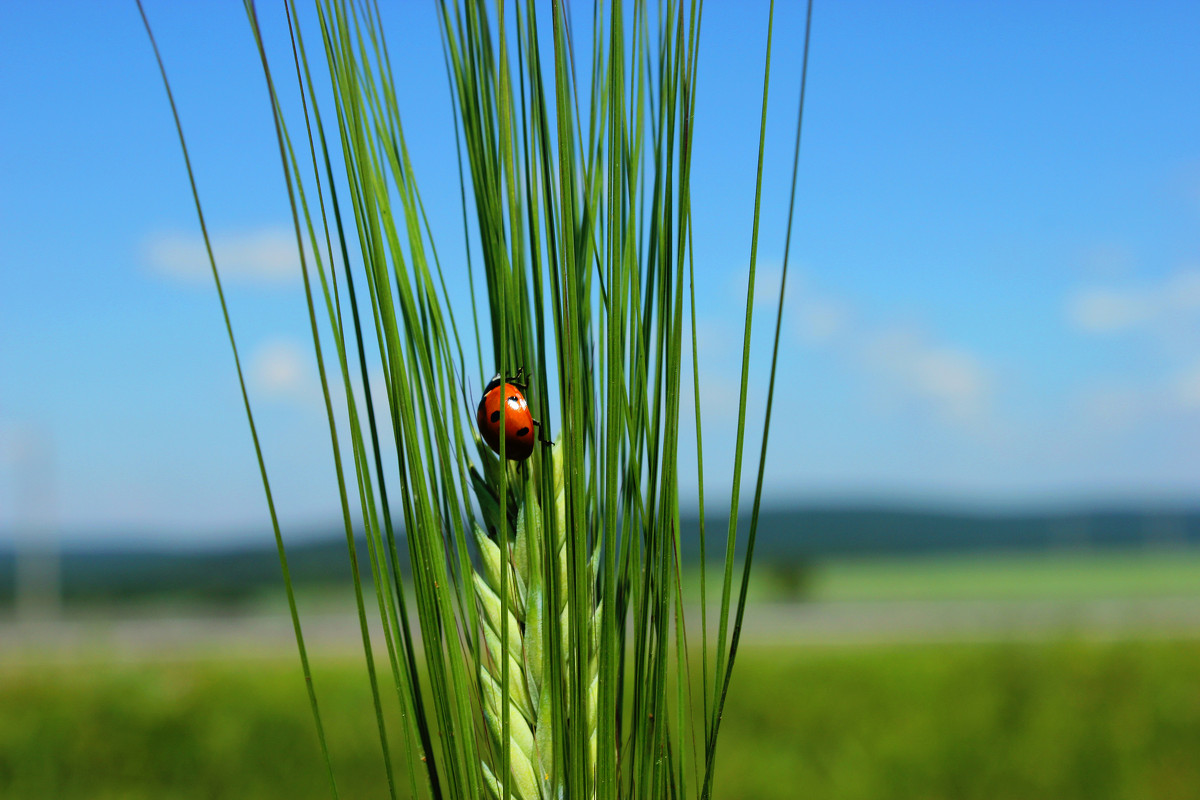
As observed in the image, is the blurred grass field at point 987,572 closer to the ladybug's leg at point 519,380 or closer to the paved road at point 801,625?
the paved road at point 801,625

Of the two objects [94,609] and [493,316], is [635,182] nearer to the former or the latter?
[493,316]

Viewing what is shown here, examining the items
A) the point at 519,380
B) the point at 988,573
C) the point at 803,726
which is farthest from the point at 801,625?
the point at 988,573

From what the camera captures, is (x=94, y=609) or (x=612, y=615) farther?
(x=94, y=609)

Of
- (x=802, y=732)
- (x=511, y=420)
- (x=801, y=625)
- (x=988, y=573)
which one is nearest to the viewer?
(x=511, y=420)

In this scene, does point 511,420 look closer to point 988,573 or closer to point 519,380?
point 519,380

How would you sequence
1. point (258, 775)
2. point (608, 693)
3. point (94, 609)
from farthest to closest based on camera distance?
point (94, 609) → point (258, 775) → point (608, 693)

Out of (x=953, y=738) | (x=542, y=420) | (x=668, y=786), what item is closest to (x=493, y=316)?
(x=542, y=420)

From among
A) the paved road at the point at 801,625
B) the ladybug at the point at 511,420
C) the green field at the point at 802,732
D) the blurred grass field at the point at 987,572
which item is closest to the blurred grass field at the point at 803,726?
the green field at the point at 802,732
